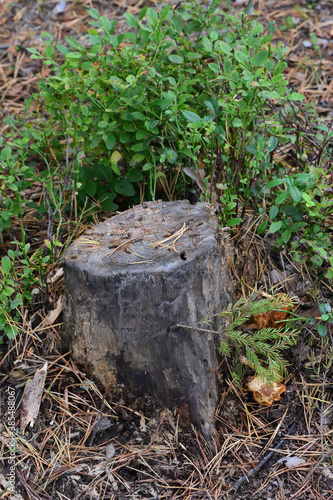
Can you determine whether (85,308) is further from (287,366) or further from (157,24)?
(157,24)

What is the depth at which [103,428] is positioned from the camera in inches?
88.1

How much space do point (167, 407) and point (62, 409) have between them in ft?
1.69

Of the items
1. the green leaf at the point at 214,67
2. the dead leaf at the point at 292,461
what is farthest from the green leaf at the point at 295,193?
the dead leaf at the point at 292,461

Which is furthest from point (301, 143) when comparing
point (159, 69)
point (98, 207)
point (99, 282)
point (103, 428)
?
point (103, 428)

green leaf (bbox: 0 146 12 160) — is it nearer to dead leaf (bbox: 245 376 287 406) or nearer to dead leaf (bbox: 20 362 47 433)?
dead leaf (bbox: 20 362 47 433)

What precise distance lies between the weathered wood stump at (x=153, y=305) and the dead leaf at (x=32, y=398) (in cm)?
21

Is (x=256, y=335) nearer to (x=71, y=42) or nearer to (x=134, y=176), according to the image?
(x=134, y=176)

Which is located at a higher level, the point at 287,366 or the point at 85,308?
the point at 85,308

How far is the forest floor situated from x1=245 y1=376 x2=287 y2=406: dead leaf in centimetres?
5

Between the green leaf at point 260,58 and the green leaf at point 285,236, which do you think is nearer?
the green leaf at point 260,58

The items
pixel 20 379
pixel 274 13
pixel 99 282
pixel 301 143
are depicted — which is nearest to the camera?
pixel 99 282

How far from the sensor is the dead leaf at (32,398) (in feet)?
7.30

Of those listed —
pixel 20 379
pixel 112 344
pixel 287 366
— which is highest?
pixel 112 344

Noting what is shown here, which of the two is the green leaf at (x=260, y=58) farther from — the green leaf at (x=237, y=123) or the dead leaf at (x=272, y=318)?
the dead leaf at (x=272, y=318)
